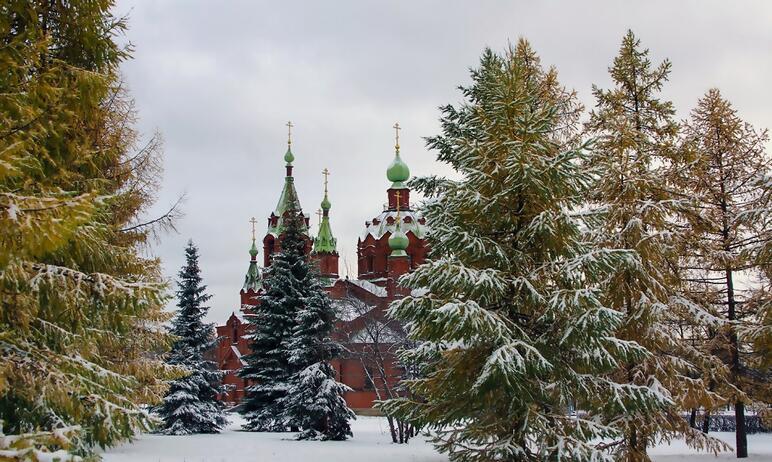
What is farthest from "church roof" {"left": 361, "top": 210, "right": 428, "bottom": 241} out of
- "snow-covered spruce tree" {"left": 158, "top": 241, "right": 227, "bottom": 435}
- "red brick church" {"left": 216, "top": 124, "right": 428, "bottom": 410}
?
"snow-covered spruce tree" {"left": 158, "top": 241, "right": 227, "bottom": 435}

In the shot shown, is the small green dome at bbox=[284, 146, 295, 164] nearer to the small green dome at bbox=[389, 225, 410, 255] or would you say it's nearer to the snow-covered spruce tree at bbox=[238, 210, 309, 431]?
the small green dome at bbox=[389, 225, 410, 255]

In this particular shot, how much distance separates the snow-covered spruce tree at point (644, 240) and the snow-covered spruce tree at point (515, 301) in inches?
96.1

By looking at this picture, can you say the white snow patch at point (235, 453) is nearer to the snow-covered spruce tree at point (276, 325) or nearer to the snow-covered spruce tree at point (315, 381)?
the snow-covered spruce tree at point (315, 381)

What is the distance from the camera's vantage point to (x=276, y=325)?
101 feet

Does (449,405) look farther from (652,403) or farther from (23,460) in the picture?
(23,460)

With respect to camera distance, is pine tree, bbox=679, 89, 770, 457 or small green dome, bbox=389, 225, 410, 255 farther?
small green dome, bbox=389, 225, 410, 255

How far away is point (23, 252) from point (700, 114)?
2009cm

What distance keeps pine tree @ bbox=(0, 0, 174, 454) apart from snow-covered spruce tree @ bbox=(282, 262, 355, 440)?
57.4 ft

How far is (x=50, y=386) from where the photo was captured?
671 centimetres

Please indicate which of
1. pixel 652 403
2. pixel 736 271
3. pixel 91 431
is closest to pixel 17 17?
pixel 91 431

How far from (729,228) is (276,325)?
18.2 meters

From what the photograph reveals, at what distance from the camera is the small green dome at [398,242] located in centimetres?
5609

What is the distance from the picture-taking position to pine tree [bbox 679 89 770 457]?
18.8m

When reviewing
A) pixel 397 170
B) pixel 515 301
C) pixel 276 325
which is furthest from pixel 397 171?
pixel 515 301
